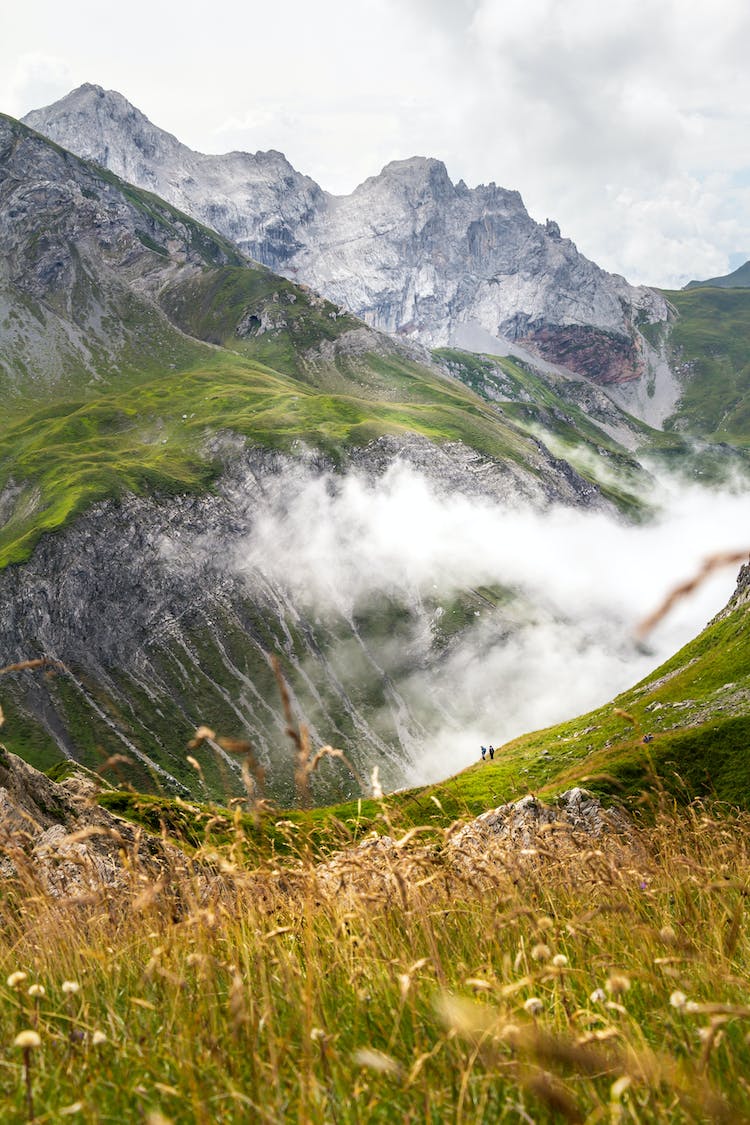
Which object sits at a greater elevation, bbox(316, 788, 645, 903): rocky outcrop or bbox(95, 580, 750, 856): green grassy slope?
bbox(316, 788, 645, 903): rocky outcrop

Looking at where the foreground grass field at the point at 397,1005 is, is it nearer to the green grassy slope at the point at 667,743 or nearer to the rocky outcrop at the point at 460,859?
the rocky outcrop at the point at 460,859

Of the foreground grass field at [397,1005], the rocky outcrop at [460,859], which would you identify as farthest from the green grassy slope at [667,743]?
the foreground grass field at [397,1005]

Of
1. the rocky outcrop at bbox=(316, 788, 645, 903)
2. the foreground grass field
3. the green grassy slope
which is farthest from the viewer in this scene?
the green grassy slope

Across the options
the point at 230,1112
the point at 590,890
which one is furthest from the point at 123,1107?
the point at 590,890

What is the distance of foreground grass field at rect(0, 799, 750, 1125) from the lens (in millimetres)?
2907

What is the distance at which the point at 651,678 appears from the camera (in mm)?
83938

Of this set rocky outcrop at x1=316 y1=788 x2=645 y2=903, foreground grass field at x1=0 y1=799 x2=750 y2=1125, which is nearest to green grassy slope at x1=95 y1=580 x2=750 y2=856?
rocky outcrop at x1=316 y1=788 x2=645 y2=903

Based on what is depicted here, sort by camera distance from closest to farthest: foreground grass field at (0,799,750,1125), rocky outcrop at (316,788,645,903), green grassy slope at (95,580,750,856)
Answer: foreground grass field at (0,799,750,1125) < rocky outcrop at (316,788,645,903) < green grassy slope at (95,580,750,856)

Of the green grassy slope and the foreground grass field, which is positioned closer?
the foreground grass field

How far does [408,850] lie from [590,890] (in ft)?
5.47

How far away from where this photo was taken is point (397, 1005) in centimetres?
397

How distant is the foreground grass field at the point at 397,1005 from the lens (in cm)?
291

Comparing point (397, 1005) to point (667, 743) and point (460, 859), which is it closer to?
point (460, 859)

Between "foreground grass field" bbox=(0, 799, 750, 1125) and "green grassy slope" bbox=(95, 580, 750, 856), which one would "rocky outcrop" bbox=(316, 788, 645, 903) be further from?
"green grassy slope" bbox=(95, 580, 750, 856)
